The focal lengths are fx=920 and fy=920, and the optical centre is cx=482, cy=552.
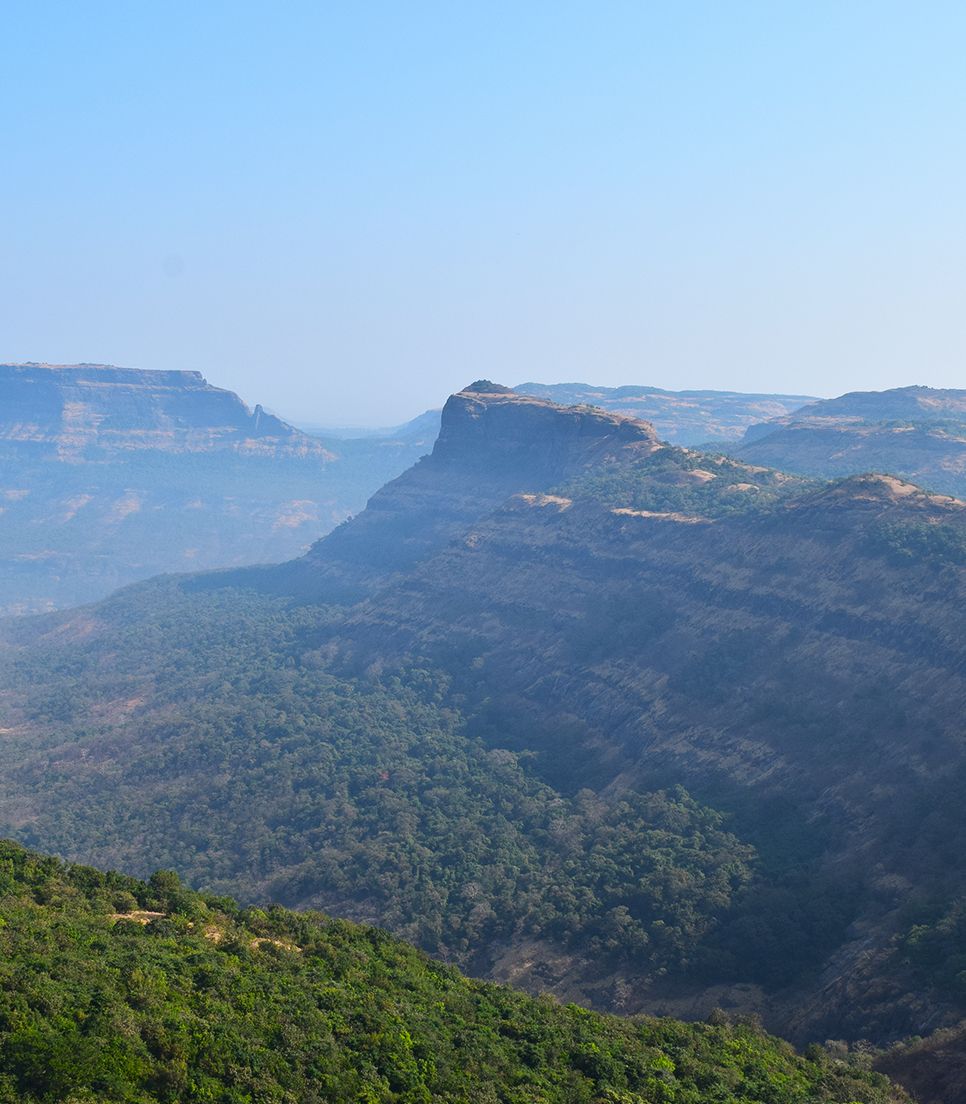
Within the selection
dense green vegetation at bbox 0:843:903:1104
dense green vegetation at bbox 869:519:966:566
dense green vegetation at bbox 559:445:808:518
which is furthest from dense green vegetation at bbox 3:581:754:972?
dense green vegetation at bbox 559:445:808:518

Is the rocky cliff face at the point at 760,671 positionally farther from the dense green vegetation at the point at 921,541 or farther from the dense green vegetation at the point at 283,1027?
the dense green vegetation at the point at 283,1027

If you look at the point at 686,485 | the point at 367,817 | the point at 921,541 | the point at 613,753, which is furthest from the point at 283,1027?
the point at 686,485

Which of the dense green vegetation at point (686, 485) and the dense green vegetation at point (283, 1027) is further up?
the dense green vegetation at point (686, 485)

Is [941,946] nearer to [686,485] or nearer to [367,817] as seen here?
[367,817]

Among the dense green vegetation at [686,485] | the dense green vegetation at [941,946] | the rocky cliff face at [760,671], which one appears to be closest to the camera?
the dense green vegetation at [941,946]

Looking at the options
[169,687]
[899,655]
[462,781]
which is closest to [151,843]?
[462,781]

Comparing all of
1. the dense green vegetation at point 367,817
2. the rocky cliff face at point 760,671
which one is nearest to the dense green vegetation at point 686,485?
the rocky cliff face at point 760,671

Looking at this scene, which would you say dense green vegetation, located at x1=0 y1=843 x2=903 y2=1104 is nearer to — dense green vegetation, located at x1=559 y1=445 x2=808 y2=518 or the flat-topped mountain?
the flat-topped mountain

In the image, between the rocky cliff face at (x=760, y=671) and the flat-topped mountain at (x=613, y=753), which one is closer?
the rocky cliff face at (x=760, y=671)
